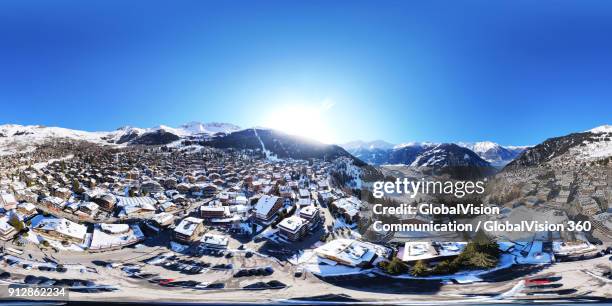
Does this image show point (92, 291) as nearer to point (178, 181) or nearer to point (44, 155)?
point (178, 181)

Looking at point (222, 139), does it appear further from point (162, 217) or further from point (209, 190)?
point (162, 217)

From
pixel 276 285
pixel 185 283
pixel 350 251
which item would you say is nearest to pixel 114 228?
pixel 185 283

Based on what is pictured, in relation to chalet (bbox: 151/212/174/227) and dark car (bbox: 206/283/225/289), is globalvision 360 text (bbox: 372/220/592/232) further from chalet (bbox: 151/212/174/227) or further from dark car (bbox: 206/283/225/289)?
chalet (bbox: 151/212/174/227)

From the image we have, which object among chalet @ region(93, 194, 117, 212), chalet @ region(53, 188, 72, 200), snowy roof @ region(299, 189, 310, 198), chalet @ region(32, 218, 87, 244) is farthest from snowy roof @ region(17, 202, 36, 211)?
snowy roof @ region(299, 189, 310, 198)

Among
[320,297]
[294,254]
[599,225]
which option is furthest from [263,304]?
[599,225]

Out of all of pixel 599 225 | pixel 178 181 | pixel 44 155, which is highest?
pixel 44 155

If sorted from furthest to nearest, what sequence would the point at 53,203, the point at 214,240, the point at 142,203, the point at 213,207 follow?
1. the point at 142,203
2. the point at 213,207
3. the point at 53,203
4. the point at 214,240

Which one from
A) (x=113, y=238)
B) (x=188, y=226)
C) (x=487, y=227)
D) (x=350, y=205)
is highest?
(x=350, y=205)
